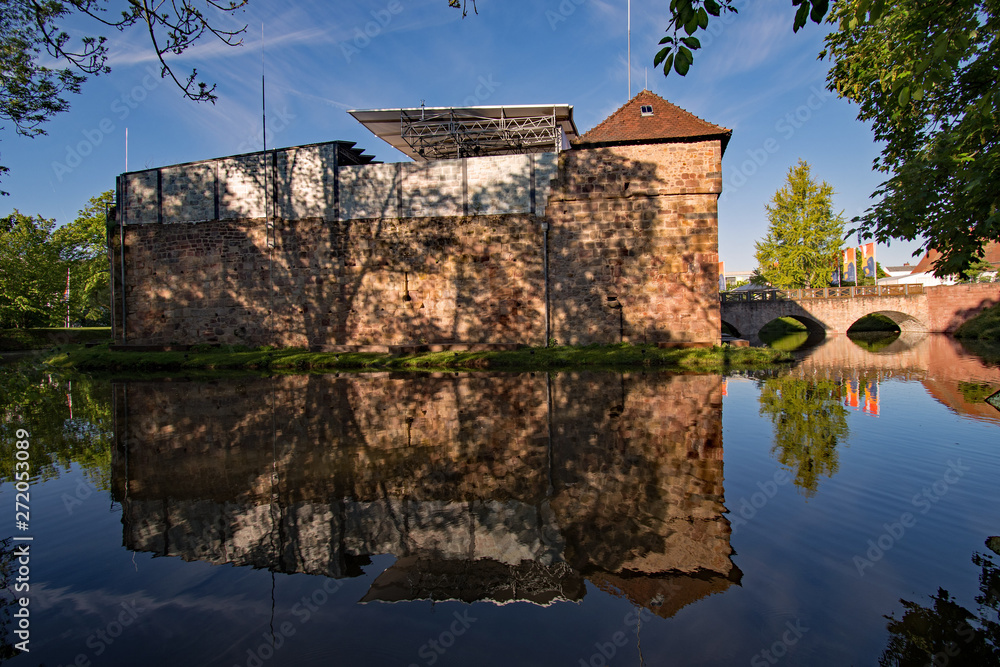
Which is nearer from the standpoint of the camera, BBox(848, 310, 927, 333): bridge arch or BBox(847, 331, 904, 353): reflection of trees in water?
BBox(847, 331, 904, 353): reflection of trees in water

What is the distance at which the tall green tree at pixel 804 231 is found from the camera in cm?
3762

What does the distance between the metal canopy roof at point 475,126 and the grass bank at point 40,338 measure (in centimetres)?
2399

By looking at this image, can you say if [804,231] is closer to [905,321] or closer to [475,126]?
[905,321]

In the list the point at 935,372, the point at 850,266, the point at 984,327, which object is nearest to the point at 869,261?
the point at 850,266

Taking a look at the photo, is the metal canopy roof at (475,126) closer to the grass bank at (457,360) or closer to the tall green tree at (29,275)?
the grass bank at (457,360)

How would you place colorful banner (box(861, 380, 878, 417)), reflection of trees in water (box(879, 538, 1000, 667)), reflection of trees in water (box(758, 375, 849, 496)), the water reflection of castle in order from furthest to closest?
colorful banner (box(861, 380, 878, 417)) → reflection of trees in water (box(758, 375, 849, 496)) → the water reflection of castle → reflection of trees in water (box(879, 538, 1000, 667))

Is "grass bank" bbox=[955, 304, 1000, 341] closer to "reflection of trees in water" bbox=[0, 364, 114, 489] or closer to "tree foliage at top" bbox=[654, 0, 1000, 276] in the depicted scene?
"tree foliage at top" bbox=[654, 0, 1000, 276]

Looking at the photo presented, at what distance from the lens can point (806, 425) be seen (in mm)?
6492

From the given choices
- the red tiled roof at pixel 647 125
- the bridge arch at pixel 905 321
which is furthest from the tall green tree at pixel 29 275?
the bridge arch at pixel 905 321

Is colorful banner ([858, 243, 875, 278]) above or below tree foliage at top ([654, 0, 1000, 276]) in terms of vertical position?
above

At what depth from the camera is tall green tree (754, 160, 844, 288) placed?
37625 mm

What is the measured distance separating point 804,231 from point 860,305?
821cm

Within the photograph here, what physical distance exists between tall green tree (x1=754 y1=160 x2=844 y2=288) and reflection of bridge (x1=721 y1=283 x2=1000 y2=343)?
5.84m

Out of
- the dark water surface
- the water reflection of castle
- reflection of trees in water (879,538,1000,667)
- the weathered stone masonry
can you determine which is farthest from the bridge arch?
reflection of trees in water (879,538,1000,667)
